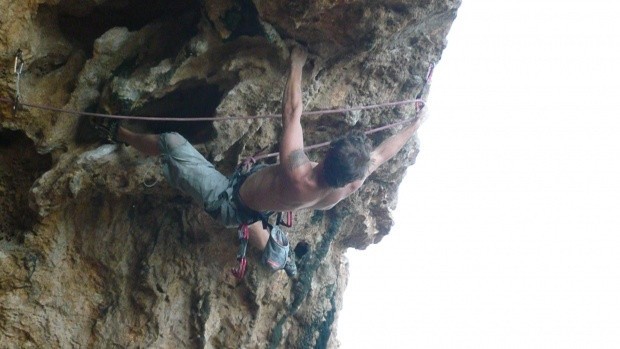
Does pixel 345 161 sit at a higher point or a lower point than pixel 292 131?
lower

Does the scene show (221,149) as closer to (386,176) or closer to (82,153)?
(82,153)

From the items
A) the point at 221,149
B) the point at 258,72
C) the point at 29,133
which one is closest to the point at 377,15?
the point at 258,72

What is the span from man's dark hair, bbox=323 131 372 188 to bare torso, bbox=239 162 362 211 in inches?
4.1

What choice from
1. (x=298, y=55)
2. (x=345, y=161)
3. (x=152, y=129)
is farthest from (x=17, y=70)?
(x=345, y=161)

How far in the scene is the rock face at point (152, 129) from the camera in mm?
4238

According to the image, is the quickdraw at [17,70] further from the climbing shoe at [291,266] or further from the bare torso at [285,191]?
the climbing shoe at [291,266]

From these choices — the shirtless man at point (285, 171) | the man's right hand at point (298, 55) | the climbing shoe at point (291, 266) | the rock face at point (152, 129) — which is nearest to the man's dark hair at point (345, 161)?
the shirtless man at point (285, 171)

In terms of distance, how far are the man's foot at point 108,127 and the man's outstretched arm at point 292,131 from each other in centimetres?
143

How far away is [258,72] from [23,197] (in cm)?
219

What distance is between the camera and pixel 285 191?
3781 millimetres

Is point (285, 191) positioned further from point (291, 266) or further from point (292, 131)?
point (291, 266)

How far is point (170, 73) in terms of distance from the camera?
4.27 m

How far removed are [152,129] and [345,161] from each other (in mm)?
1927

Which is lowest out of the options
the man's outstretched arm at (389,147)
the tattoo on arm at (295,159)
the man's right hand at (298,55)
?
the tattoo on arm at (295,159)
